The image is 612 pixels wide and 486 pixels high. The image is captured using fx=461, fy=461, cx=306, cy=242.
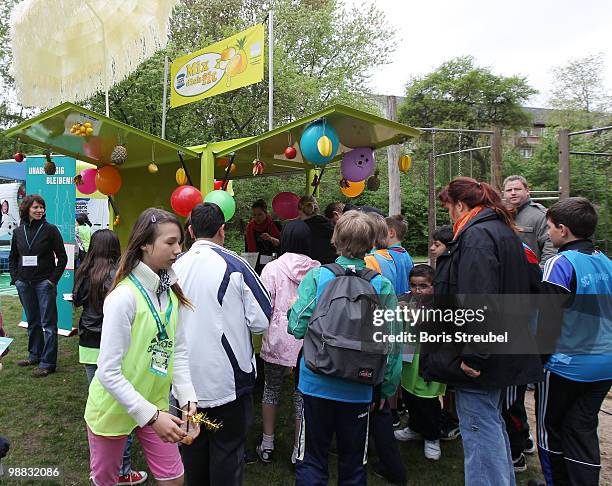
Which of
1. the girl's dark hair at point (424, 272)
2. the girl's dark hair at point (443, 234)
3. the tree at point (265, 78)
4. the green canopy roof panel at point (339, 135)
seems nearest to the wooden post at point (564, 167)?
the green canopy roof panel at point (339, 135)

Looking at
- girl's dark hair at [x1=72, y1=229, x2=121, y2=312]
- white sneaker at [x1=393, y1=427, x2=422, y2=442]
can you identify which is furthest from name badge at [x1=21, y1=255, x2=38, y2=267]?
white sneaker at [x1=393, y1=427, x2=422, y2=442]

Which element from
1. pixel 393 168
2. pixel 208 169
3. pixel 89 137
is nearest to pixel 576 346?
pixel 208 169

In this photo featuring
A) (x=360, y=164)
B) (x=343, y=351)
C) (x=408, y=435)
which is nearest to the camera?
(x=343, y=351)

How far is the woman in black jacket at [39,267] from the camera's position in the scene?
5035mm

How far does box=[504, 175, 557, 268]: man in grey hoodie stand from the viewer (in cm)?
395

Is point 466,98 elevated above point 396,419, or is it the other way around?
point 466,98

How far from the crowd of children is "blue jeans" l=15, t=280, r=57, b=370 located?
3556 mm

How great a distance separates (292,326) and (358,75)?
1982 cm

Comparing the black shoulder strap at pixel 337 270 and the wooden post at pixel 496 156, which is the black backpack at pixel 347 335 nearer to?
the black shoulder strap at pixel 337 270

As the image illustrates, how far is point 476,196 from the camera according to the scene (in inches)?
95.9

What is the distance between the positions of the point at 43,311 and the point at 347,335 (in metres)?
4.36

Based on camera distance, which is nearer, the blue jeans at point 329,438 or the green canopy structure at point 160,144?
the blue jeans at point 329,438

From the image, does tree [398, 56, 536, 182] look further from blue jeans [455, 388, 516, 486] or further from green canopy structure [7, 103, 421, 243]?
blue jeans [455, 388, 516, 486]

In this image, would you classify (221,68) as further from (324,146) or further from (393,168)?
(393,168)
